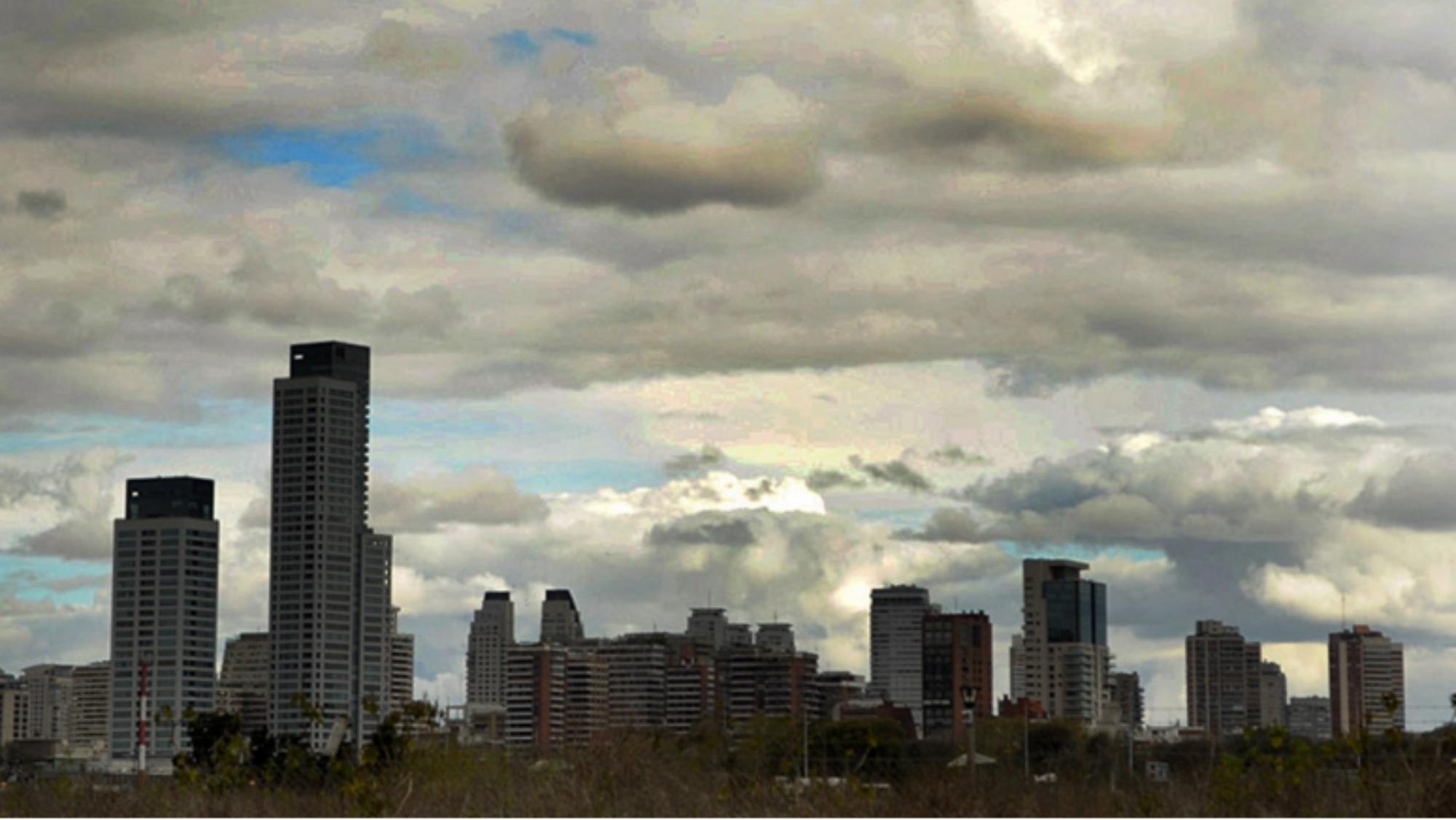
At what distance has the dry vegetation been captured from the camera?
29.0 m

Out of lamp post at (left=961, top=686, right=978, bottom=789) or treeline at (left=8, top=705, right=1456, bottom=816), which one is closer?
treeline at (left=8, top=705, right=1456, bottom=816)

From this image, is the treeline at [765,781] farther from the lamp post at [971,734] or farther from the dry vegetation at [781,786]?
the lamp post at [971,734]

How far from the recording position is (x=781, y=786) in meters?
31.2

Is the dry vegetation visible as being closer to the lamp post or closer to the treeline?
the treeline

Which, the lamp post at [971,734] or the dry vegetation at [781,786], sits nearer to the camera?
the dry vegetation at [781,786]

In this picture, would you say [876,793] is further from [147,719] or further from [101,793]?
[147,719]

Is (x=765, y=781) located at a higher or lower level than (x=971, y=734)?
lower

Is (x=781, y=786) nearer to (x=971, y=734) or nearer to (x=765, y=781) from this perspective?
(x=765, y=781)

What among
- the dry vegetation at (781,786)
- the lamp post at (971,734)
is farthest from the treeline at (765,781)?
the lamp post at (971,734)

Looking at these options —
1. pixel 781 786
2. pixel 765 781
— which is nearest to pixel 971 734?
pixel 765 781

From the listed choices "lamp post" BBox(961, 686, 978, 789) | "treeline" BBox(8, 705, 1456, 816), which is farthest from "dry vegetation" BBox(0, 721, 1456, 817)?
"lamp post" BBox(961, 686, 978, 789)

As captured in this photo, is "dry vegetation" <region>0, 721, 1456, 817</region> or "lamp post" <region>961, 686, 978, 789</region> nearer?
"dry vegetation" <region>0, 721, 1456, 817</region>

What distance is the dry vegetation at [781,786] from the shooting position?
29.0 m

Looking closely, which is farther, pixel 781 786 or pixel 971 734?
pixel 971 734
